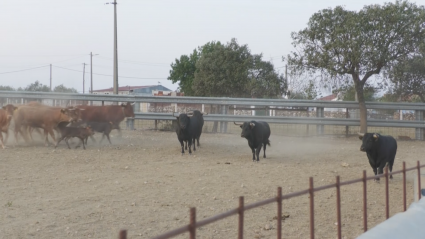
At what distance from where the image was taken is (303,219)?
361 inches

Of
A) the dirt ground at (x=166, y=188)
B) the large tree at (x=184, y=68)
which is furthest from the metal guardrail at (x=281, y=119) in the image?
the large tree at (x=184, y=68)

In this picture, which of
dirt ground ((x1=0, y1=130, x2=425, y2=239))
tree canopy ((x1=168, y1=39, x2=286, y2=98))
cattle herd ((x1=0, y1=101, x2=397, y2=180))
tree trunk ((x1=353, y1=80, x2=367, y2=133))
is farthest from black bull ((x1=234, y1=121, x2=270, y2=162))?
tree canopy ((x1=168, y1=39, x2=286, y2=98))

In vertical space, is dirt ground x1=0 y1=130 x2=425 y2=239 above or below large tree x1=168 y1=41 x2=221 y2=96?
below

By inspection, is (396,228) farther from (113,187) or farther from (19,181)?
(19,181)

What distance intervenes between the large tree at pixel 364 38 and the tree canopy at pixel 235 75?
38.8 feet

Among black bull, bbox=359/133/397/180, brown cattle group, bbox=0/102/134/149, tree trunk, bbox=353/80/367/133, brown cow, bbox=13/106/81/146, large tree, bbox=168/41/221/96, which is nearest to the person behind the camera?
black bull, bbox=359/133/397/180

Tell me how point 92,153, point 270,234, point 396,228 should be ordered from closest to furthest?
1. point 396,228
2. point 270,234
3. point 92,153

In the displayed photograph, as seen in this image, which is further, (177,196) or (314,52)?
(314,52)

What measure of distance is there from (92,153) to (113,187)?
5176 millimetres

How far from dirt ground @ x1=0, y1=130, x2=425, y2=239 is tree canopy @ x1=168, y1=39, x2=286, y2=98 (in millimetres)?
16244

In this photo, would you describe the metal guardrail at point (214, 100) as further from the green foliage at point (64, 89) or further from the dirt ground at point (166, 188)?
the green foliage at point (64, 89)

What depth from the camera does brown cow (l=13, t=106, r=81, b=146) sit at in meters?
17.8

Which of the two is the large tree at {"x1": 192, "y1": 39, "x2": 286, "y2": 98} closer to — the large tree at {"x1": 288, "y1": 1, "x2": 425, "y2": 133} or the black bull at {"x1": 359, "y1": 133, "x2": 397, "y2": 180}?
the large tree at {"x1": 288, "y1": 1, "x2": 425, "y2": 133}

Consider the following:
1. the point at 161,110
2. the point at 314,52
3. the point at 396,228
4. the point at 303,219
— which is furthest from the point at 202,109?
the point at 396,228
